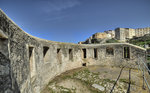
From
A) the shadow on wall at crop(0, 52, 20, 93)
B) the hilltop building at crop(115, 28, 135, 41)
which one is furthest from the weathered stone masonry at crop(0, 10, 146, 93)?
the hilltop building at crop(115, 28, 135, 41)

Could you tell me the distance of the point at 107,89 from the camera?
17.9ft

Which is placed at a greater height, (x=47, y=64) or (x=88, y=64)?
(x=47, y=64)

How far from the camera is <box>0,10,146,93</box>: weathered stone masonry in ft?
6.72

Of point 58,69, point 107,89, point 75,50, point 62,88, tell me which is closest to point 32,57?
point 62,88

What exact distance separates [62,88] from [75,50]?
5.65 meters

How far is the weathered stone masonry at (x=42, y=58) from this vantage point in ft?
6.72

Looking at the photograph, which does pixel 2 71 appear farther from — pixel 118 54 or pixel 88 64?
pixel 118 54

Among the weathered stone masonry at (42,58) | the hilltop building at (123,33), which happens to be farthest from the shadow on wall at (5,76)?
the hilltop building at (123,33)

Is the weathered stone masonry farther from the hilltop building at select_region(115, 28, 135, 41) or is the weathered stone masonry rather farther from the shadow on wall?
the hilltop building at select_region(115, 28, 135, 41)

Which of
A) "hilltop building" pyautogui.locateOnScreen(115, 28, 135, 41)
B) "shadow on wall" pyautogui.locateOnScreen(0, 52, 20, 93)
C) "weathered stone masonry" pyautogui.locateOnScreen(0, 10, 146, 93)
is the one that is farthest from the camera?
"hilltop building" pyautogui.locateOnScreen(115, 28, 135, 41)

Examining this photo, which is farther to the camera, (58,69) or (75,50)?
(75,50)

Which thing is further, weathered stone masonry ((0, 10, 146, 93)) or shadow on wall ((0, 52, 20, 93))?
weathered stone masonry ((0, 10, 146, 93))

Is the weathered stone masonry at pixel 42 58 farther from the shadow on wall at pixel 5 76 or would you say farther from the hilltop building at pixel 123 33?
the hilltop building at pixel 123 33

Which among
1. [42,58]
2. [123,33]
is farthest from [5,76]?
[123,33]
